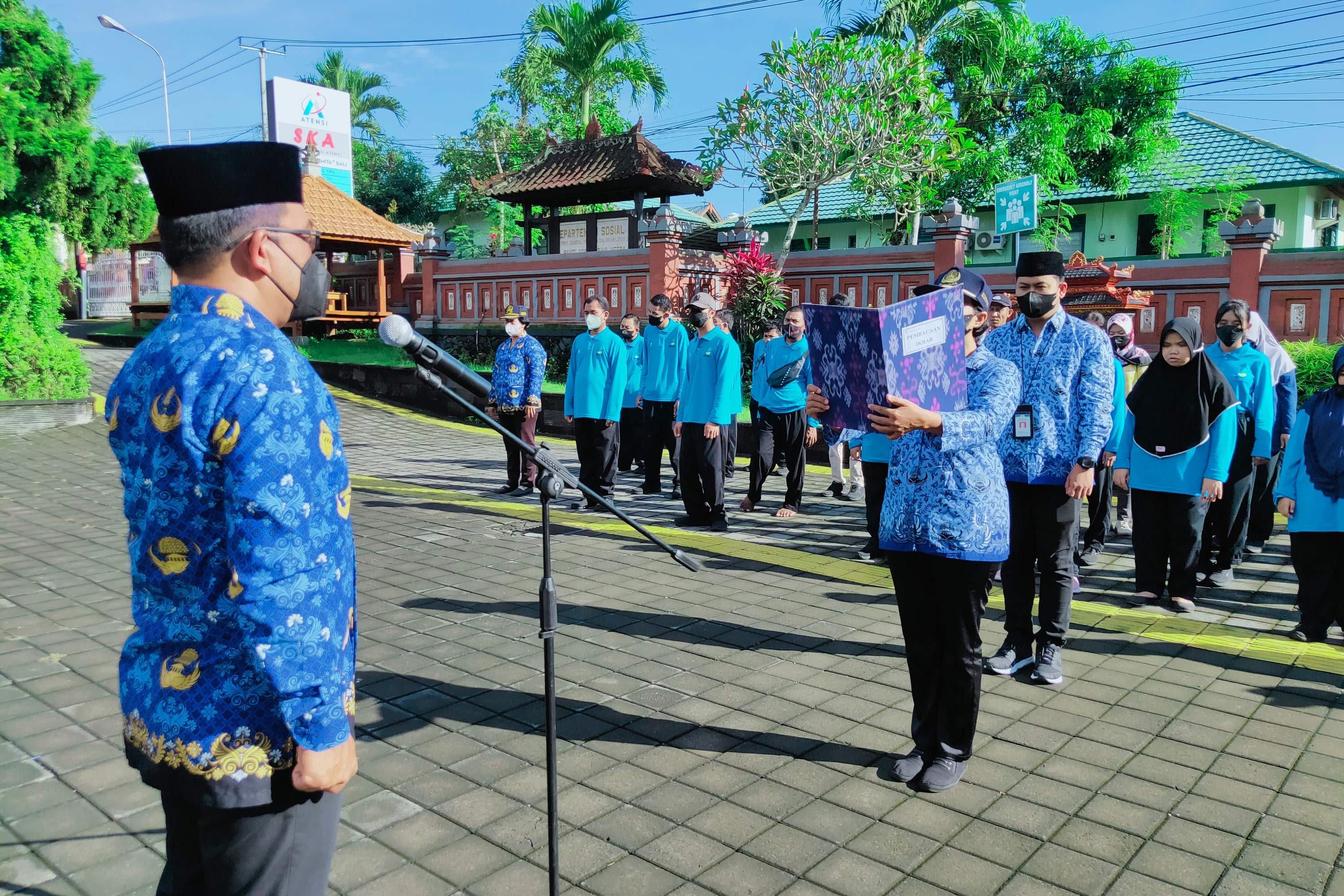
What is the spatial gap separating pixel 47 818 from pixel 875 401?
10.8 ft

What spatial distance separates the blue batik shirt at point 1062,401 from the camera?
4.55 metres

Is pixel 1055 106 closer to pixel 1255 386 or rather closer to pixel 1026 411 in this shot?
pixel 1255 386

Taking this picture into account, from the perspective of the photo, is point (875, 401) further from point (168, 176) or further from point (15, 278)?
point (15, 278)

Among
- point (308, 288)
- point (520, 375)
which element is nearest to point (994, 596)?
point (520, 375)

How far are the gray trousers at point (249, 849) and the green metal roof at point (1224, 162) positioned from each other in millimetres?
21148

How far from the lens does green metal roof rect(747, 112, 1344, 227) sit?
2367cm

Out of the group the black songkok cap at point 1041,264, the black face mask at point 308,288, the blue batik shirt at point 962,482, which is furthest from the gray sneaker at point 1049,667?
the black face mask at point 308,288

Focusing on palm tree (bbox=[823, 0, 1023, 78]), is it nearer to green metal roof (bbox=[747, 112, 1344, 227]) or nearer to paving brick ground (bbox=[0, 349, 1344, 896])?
green metal roof (bbox=[747, 112, 1344, 227])

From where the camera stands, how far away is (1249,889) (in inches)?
116

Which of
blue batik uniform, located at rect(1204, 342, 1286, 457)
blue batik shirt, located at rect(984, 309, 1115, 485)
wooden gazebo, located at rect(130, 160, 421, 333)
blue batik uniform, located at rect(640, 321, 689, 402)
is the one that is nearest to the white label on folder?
blue batik shirt, located at rect(984, 309, 1115, 485)

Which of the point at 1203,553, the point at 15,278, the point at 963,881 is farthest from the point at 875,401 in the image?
the point at 15,278

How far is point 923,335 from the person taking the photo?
3277mm

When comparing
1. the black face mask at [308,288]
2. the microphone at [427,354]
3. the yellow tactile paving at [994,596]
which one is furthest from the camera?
the yellow tactile paving at [994,596]

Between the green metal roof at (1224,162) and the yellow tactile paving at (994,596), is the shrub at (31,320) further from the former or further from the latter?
the green metal roof at (1224,162)
